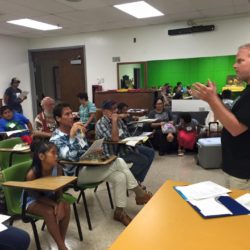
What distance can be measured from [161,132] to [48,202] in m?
3.47

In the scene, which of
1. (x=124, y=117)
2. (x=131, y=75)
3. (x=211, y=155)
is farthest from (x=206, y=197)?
(x=131, y=75)

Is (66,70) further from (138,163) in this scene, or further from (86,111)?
(138,163)

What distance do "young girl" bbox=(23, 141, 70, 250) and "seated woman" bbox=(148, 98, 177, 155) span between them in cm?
325

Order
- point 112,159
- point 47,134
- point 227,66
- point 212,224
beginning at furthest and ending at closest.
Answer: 1. point 227,66
2. point 47,134
3. point 112,159
4. point 212,224

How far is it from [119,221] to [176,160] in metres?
2.38

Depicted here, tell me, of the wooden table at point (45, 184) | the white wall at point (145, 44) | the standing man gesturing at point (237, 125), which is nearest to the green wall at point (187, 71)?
the white wall at point (145, 44)

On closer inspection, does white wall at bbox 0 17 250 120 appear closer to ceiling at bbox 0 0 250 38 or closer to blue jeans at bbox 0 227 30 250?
ceiling at bbox 0 0 250 38

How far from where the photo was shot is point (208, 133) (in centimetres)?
511

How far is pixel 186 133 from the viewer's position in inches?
202

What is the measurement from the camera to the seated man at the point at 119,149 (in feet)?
10.6

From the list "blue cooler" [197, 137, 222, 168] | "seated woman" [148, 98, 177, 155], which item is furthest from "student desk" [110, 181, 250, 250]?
"seated woman" [148, 98, 177, 155]

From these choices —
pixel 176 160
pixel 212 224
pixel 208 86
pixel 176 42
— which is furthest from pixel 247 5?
pixel 212 224

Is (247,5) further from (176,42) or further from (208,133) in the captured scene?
(208,133)

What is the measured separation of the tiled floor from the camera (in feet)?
8.02
